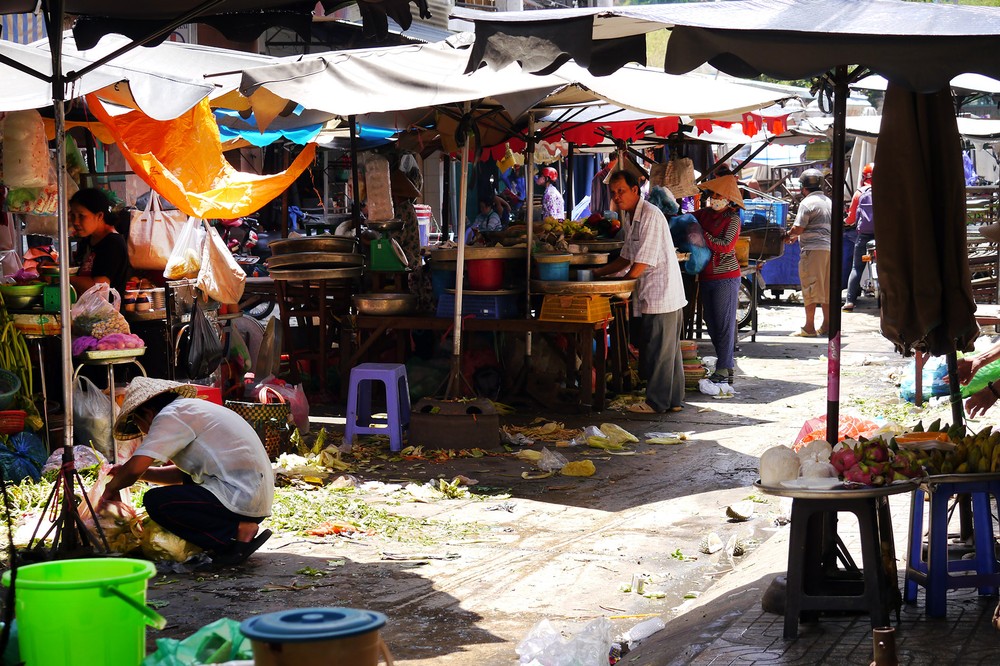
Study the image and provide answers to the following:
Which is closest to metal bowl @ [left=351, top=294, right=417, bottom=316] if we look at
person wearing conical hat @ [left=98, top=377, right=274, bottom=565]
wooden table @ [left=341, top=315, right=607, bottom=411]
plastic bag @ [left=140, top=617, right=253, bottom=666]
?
wooden table @ [left=341, top=315, right=607, bottom=411]

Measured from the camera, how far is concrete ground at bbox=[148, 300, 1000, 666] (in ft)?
15.6

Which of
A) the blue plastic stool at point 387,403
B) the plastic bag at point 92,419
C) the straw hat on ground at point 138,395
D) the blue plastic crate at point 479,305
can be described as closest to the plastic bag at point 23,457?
the plastic bag at point 92,419

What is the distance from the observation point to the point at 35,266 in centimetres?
850

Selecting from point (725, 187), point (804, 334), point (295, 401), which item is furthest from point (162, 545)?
point (804, 334)

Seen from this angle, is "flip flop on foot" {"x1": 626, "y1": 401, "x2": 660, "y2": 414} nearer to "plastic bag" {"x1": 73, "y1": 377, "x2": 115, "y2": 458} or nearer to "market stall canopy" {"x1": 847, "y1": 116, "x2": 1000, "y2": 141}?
"market stall canopy" {"x1": 847, "y1": 116, "x2": 1000, "y2": 141}

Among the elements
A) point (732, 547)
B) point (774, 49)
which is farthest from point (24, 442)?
point (774, 49)

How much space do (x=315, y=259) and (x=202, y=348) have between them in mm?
1793

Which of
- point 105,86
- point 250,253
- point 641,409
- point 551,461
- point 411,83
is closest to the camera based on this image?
point 105,86

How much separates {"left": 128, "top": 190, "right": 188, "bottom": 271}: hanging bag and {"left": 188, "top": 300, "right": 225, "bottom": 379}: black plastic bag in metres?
0.53

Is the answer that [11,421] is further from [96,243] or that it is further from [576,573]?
[576,573]

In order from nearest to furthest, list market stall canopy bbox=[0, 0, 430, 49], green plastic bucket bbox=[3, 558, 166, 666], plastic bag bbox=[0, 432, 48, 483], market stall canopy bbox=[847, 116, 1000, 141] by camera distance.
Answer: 1. green plastic bucket bbox=[3, 558, 166, 666]
2. market stall canopy bbox=[0, 0, 430, 49]
3. plastic bag bbox=[0, 432, 48, 483]
4. market stall canopy bbox=[847, 116, 1000, 141]

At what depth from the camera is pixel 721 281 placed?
12.4m

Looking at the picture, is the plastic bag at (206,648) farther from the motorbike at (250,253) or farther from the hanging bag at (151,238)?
the motorbike at (250,253)

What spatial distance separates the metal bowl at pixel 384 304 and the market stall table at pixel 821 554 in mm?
6720
